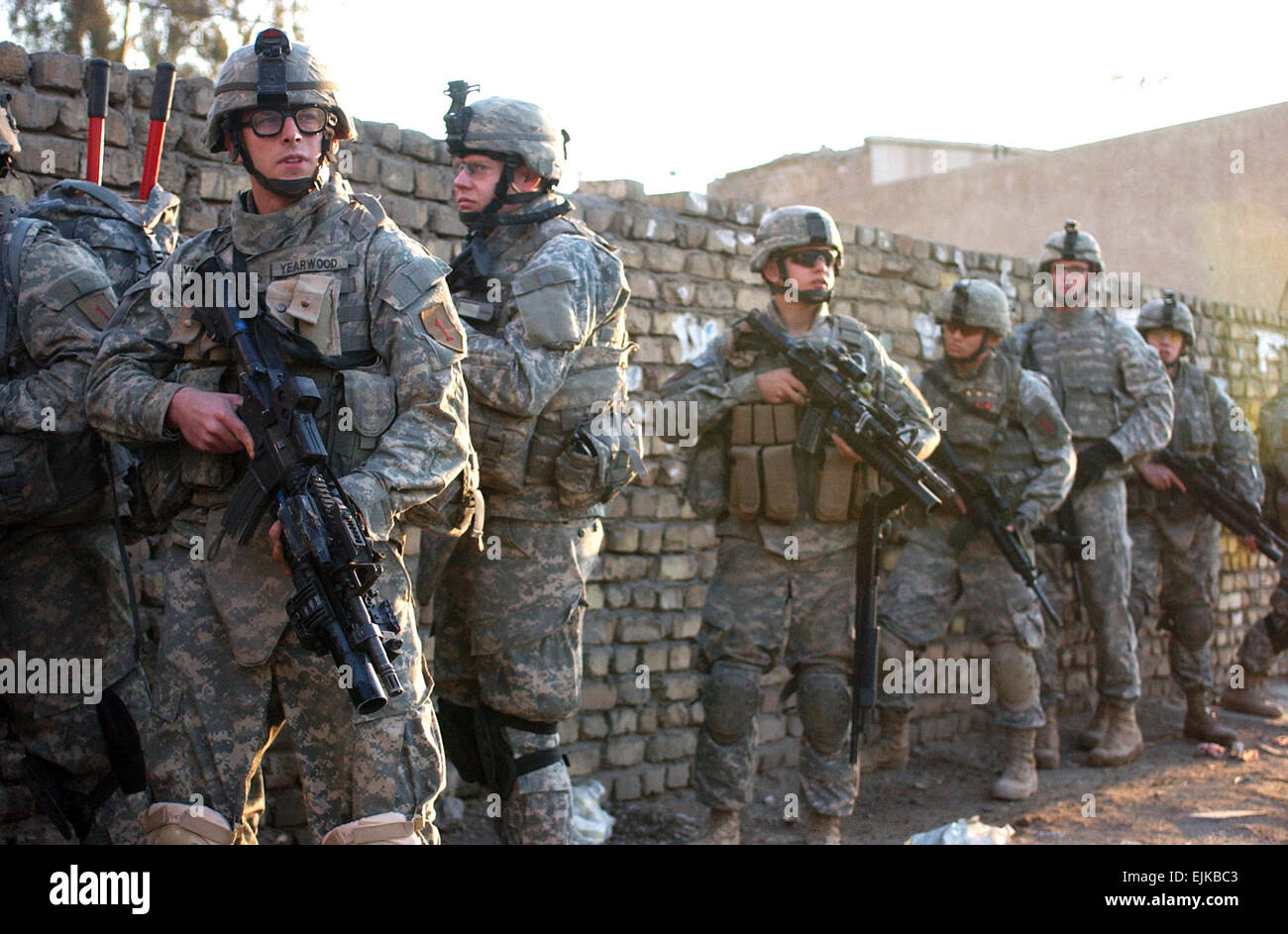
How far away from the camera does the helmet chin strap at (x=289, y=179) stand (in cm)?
287

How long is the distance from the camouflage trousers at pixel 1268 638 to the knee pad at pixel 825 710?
484 centimetres

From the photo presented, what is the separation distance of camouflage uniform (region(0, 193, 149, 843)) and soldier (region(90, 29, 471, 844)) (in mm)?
600

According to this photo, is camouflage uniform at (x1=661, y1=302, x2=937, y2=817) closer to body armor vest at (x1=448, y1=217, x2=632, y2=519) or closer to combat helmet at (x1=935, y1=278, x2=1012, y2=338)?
body armor vest at (x1=448, y1=217, x2=632, y2=519)

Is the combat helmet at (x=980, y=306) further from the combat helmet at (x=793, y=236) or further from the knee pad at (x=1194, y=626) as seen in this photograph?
the knee pad at (x=1194, y=626)

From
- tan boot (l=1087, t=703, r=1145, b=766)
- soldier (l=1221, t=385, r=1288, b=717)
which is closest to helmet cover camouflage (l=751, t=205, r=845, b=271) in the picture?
tan boot (l=1087, t=703, r=1145, b=766)

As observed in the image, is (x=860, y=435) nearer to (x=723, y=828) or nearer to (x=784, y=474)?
(x=784, y=474)

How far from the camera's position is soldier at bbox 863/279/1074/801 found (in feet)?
19.6

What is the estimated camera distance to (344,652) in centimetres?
247

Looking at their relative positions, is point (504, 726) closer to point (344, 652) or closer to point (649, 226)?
point (344, 652)

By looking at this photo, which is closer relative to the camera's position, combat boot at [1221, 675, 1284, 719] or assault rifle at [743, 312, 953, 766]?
assault rifle at [743, 312, 953, 766]

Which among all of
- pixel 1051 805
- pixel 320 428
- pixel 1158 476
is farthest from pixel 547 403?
pixel 1158 476

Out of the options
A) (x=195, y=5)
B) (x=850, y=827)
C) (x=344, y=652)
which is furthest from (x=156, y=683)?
(x=195, y=5)
